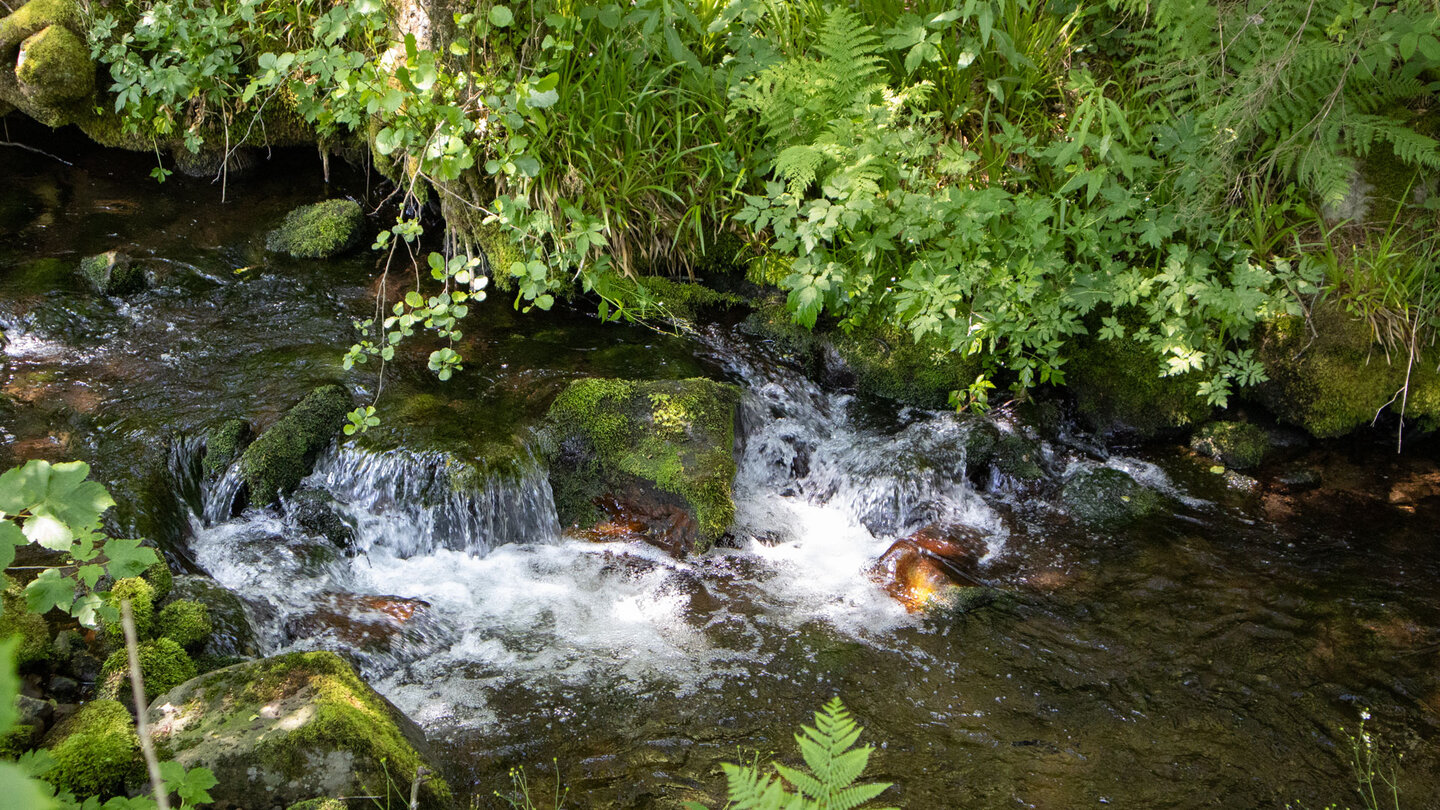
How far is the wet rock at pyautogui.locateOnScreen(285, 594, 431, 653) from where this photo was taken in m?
3.70

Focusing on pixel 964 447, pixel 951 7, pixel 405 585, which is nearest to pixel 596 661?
pixel 405 585

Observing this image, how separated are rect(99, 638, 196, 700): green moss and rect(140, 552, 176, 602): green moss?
→ 30 centimetres

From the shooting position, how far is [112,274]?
5.73 m

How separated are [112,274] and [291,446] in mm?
2343

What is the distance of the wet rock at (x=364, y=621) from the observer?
3.70m

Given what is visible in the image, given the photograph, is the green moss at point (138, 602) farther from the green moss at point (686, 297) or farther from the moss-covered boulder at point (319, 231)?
the moss-covered boulder at point (319, 231)

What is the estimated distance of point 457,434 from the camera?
15.6 feet

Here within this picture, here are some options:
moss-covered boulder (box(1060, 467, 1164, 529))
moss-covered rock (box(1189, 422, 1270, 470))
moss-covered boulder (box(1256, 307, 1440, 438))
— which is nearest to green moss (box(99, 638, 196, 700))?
moss-covered boulder (box(1060, 467, 1164, 529))

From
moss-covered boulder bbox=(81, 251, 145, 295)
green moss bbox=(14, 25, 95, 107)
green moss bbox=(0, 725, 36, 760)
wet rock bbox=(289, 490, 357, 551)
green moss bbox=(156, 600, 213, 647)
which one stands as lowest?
wet rock bbox=(289, 490, 357, 551)

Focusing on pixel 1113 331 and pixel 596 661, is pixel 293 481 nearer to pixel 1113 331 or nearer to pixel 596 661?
pixel 596 661

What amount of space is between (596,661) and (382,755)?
4.07ft

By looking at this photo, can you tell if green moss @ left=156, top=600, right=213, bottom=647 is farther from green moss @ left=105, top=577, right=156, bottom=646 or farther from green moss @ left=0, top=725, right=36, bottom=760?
green moss @ left=0, top=725, right=36, bottom=760

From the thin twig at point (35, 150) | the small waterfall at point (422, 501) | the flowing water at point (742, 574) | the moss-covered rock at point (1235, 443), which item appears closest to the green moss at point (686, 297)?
the flowing water at point (742, 574)

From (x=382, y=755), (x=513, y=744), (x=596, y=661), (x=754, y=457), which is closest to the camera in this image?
(x=382, y=755)
